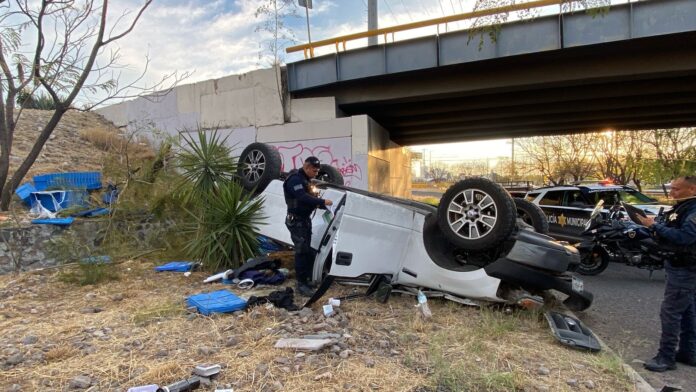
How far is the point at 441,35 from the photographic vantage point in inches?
419

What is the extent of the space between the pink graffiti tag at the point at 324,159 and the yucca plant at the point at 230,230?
578 centimetres

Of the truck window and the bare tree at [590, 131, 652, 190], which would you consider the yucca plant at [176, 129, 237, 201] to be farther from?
the bare tree at [590, 131, 652, 190]

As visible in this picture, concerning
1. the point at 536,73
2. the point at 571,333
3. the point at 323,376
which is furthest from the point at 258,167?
the point at 536,73

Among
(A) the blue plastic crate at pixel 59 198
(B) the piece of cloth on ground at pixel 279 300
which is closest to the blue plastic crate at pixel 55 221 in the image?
(A) the blue plastic crate at pixel 59 198

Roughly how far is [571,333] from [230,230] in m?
4.63

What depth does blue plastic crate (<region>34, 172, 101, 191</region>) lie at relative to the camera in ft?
28.7

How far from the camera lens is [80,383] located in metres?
2.78

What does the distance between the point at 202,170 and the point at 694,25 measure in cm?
1006

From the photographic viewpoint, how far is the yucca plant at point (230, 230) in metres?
6.31

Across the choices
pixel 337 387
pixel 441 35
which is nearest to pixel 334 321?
pixel 337 387

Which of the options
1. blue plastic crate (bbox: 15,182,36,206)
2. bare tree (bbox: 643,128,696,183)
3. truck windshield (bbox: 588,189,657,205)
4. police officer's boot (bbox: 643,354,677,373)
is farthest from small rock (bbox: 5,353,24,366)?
bare tree (bbox: 643,128,696,183)

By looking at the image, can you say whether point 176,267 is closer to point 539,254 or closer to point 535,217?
point 539,254

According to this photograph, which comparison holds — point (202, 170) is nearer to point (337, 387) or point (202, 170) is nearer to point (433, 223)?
point (433, 223)

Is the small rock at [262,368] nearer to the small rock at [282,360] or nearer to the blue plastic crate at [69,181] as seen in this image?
the small rock at [282,360]
